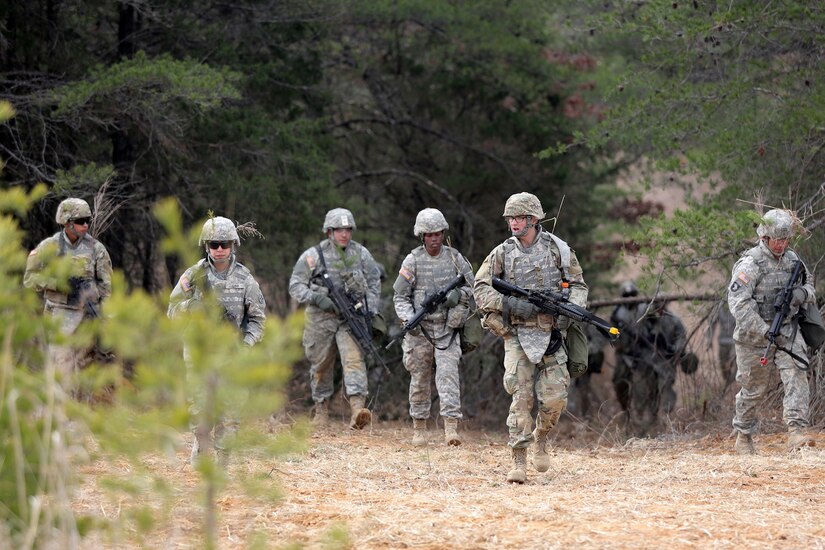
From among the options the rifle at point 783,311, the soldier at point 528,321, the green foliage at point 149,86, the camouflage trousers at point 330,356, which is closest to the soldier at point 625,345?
the camouflage trousers at point 330,356

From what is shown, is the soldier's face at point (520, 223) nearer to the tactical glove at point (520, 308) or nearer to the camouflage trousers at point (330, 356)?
the tactical glove at point (520, 308)

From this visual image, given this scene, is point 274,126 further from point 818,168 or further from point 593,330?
point 818,168

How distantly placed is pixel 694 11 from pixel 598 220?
938 centimetres

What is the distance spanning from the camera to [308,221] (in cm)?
1599

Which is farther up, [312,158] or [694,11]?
[694,11]

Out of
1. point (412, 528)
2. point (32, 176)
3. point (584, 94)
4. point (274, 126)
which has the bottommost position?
point (412, 528)

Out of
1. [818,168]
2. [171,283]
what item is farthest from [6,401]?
[171,283]

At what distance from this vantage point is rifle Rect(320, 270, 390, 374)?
12211 millimetres

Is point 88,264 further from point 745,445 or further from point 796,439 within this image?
point 796,439

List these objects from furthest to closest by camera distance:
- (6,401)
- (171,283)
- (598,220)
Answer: (598,220) < (171,283) < (6,401)

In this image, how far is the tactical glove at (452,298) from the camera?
11.5 meters

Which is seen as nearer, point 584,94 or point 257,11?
point 257,11

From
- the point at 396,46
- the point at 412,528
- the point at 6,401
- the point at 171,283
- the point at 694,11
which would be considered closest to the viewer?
the point at 6,401

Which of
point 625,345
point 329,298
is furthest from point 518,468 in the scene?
point 625,345
